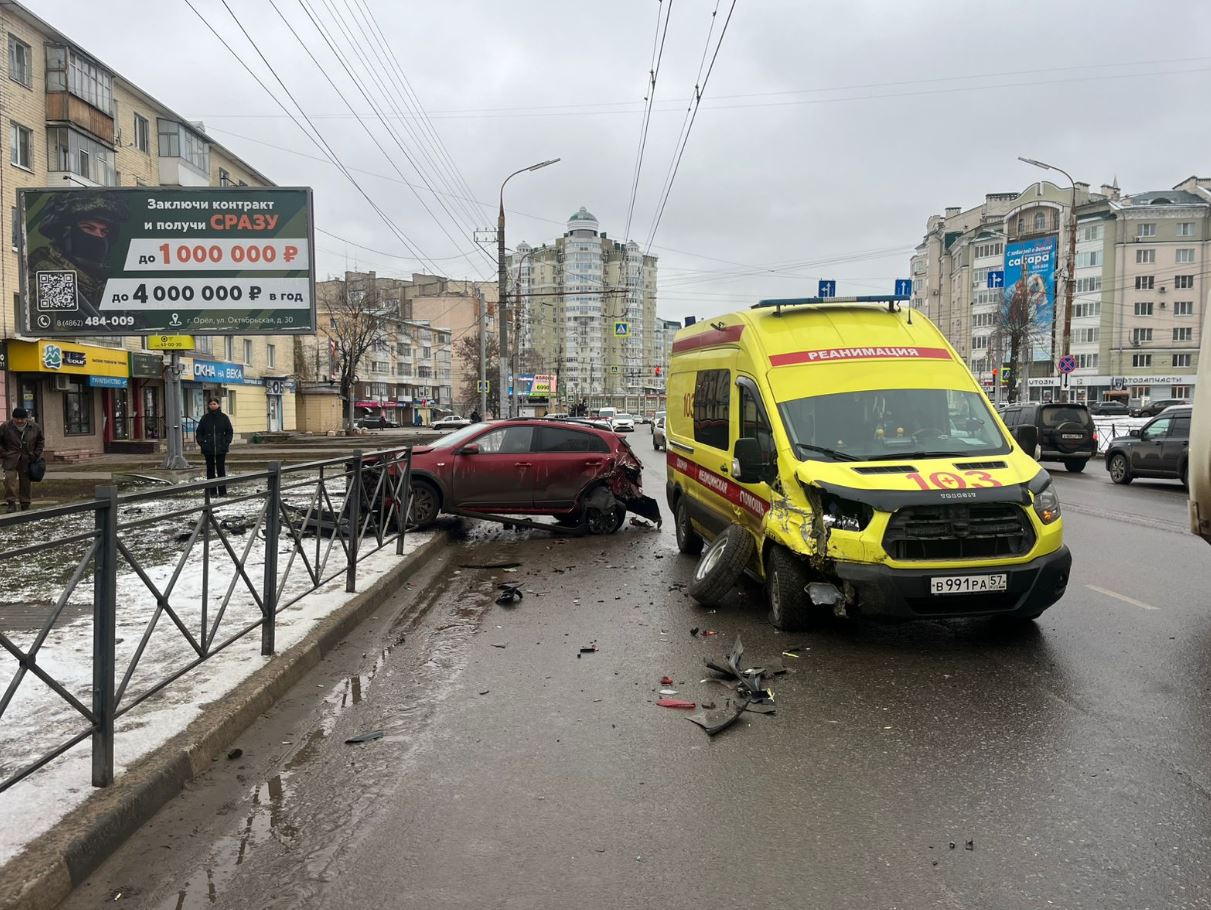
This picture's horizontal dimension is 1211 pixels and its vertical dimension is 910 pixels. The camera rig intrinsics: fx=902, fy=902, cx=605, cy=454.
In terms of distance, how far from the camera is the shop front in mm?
28891

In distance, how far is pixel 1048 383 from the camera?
3083 inches

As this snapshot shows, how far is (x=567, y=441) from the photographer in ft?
40.0

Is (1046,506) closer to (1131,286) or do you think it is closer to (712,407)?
(712,407)

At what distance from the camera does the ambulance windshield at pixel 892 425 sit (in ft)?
21.3

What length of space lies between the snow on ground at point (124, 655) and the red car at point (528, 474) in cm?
563

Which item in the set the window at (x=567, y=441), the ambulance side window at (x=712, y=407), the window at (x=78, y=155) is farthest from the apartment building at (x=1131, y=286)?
the ambulance side window at (x=712, y=407)

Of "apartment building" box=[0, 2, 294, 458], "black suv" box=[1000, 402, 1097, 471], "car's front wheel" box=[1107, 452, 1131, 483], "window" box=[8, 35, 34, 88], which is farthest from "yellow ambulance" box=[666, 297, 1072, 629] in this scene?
"window" box=[8, 35, 34, 88]

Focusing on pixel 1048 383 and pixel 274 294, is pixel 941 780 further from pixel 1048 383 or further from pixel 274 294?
pixel 1048 383

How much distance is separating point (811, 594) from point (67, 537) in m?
4.32

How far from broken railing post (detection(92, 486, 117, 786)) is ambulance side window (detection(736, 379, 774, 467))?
4447mm

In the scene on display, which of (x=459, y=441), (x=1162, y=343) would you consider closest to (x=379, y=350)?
(x=1162, y=343)

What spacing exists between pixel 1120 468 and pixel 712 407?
48.5 feet

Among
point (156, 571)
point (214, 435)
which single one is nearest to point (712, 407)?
point (156, 571)

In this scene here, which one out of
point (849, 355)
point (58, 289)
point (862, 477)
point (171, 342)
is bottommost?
point (862, 477)
